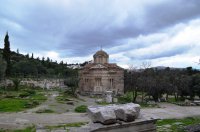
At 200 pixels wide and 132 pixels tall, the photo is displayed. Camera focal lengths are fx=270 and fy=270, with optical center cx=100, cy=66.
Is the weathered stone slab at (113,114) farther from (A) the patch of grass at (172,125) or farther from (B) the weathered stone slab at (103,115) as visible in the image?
(A) the patch of grass at (172,125)

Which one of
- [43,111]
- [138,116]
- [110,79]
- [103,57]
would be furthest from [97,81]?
[138,116]

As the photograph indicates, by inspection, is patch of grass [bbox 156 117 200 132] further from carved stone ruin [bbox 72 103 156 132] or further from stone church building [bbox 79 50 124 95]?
stone church building [bbox 79 50 124 95]

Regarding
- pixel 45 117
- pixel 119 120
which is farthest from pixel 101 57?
pixel 119 120

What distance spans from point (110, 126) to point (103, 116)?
32cm

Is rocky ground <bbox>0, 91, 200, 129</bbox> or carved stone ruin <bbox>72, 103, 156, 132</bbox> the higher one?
carved stone ruin <bbox>72, 103, 156, 132</bbox>

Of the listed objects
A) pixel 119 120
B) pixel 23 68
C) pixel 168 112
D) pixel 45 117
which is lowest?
pixel 168 112

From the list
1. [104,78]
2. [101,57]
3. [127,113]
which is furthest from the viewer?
[101,57]

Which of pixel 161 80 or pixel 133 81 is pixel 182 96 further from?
pixel 133 81

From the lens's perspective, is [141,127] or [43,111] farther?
[43,111]

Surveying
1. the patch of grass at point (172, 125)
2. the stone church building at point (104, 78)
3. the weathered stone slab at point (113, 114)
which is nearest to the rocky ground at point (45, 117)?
the patch of grass at point (172, 125)

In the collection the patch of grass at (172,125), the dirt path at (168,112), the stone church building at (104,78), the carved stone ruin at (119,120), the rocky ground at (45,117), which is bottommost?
the dirt path at (168,112)

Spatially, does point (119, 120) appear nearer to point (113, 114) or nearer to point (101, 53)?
point (113, 114)

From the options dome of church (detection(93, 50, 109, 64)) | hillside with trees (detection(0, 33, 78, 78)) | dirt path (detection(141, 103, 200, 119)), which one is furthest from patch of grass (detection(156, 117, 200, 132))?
dome of church (detection(93, 50, 109, 64))

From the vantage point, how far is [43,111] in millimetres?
26828
